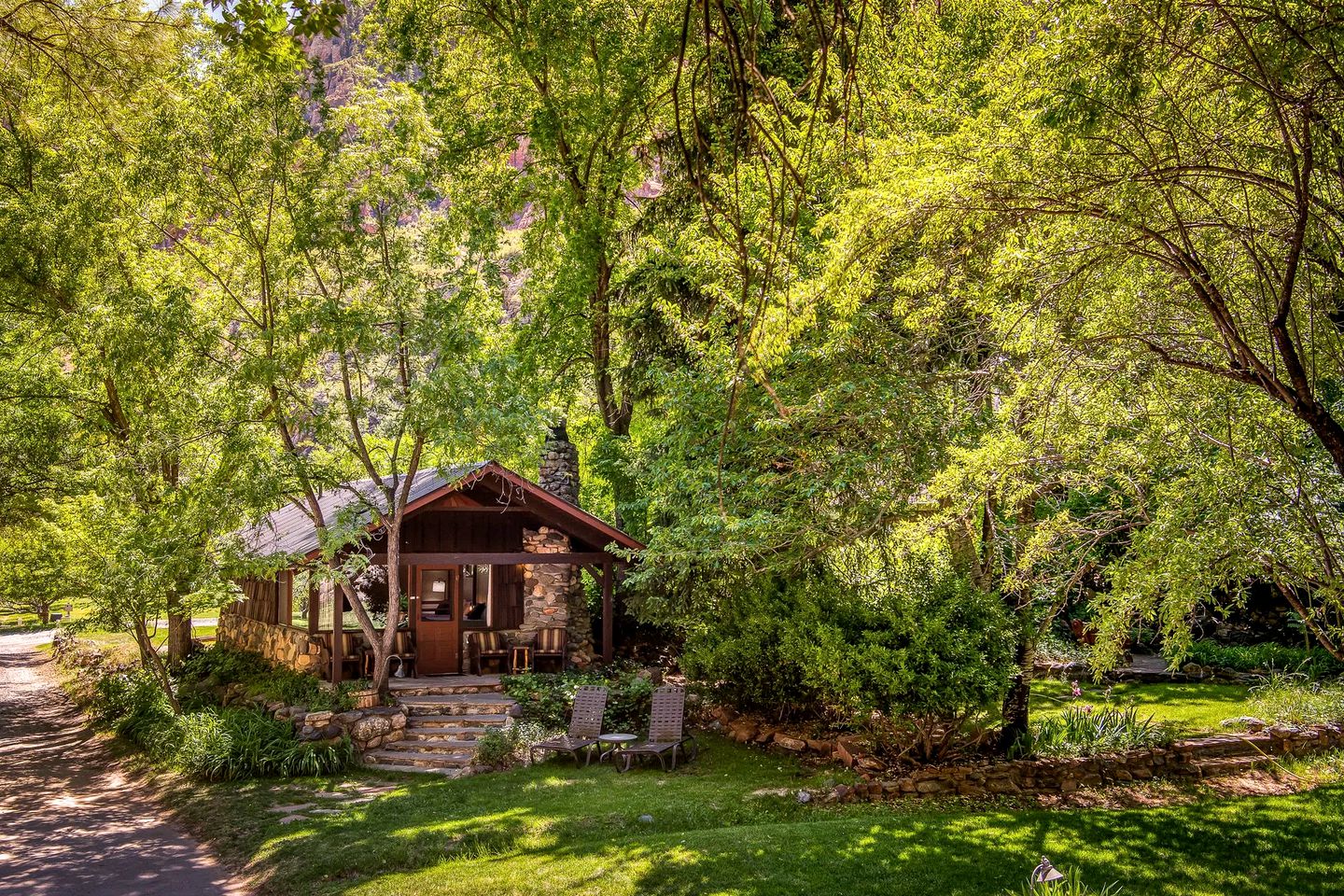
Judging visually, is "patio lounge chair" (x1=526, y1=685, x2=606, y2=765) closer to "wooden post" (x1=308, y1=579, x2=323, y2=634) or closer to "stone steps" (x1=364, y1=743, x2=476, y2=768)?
"stone steps" (x1=364, y1=743, x2=476, y2=768)

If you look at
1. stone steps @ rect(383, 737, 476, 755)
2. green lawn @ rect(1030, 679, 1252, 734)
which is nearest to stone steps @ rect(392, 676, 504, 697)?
stone steps @ rect(383, 737, 476, 755)

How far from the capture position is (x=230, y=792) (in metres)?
11.8

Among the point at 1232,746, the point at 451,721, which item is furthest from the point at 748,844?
the point at 451,721

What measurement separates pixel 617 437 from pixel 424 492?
4.12 metres

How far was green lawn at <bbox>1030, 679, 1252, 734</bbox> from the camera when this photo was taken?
13.6 m

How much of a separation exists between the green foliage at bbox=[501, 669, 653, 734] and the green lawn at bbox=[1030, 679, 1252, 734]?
20.7 ft

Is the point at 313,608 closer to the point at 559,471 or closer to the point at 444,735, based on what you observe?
the point at 444,735

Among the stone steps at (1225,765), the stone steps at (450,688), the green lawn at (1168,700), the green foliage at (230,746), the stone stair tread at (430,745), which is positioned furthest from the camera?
the stone steps at (450,688)

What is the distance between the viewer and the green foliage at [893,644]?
10328mm

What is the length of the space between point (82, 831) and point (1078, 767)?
11904mm

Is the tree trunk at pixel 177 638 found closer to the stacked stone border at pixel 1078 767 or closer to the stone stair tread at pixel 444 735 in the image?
the stone stair tread at pixel 444 735

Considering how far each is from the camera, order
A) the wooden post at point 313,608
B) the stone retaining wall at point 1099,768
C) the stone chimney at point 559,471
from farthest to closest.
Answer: the stone chimney at point 559,471, the wooden post at point 313,608, the stone retaining wall at point 1099,768

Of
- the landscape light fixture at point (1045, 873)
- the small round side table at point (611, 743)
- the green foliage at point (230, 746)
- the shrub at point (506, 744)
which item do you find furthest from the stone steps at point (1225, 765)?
the green foliage at point (230, 746)

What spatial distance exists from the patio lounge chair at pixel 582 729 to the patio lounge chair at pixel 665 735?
0.62m
